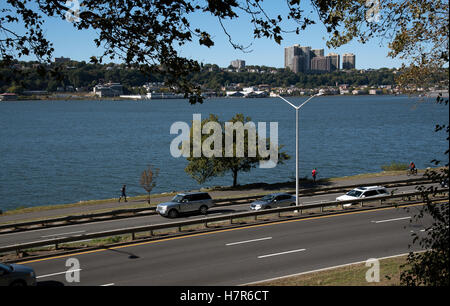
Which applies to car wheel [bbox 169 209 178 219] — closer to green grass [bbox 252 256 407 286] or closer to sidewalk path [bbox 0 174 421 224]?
sidewalk path [bbox 0 174 421 224]

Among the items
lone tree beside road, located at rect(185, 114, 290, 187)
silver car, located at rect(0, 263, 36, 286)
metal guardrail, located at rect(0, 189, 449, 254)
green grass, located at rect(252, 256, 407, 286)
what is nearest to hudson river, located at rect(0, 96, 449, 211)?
lone tree beside road, located at rect(185, 114, 290, 187)

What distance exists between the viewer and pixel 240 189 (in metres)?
39.3

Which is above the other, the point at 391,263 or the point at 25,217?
the point at 391,263

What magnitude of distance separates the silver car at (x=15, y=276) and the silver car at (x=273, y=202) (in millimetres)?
15992

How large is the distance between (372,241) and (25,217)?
23.1 metres

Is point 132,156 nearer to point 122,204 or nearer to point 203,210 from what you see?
point 122,204

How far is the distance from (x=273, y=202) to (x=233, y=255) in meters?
11.7

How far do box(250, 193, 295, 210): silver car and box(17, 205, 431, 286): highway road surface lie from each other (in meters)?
5.71

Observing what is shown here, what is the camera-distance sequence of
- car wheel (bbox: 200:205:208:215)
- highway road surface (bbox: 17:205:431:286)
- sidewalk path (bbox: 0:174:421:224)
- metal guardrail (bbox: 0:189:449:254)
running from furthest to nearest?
sidewalk path (bbox: 0:174:421:224), car wheel (bbox: 200:205:208:215), metal guardrail (bbox: 0:189:449:254), highway road surface (bbox: 17:205:431:286)

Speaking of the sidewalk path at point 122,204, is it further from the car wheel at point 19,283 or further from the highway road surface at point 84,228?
the car wheel at point 19,283

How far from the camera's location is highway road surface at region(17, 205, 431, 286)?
13.8 metres

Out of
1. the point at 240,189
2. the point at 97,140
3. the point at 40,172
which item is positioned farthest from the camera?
the point at 97,140

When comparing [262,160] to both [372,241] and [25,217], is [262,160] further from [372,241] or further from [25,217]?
[372,241]
